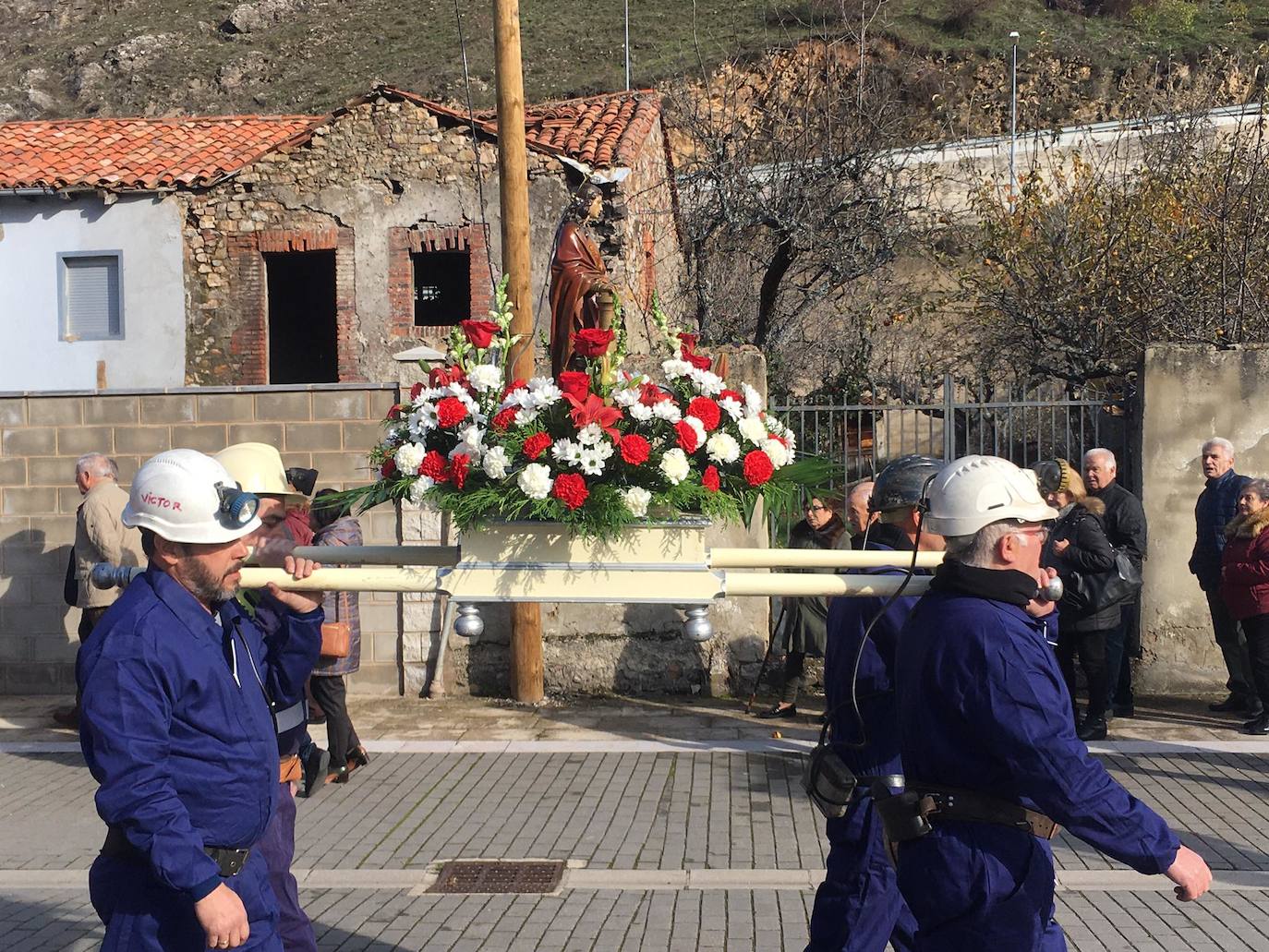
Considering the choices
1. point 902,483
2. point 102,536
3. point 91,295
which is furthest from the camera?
point 91,295

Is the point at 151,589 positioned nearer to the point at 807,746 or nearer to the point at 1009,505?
the point at 1009,505

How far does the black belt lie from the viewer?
11.0ft

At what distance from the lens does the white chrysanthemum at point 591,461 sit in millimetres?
3873

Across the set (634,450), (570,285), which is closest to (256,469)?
(634,450)

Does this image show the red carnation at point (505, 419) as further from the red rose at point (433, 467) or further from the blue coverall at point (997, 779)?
the blue coverall at point (997, 779)

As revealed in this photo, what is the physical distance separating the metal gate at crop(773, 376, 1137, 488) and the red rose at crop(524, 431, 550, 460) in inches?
244

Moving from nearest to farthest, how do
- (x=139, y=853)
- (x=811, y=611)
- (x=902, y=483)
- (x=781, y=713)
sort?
(x=139, y=853) → (x=902, y=483) → (x=811, y=611) → (x=781, y=713)

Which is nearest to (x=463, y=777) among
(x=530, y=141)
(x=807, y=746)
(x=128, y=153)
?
(x=807, y=746)

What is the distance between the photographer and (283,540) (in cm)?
408

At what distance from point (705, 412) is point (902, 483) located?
0.91 meters

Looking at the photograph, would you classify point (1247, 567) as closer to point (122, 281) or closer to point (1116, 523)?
point (1116, 523)

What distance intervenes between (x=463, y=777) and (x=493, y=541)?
186 inches

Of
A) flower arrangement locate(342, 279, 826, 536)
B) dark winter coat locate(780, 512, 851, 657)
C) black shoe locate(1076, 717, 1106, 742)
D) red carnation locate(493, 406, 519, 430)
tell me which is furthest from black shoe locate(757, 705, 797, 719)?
red carnation locate(493, 406, 519, 430)

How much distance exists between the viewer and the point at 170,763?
3.37m
